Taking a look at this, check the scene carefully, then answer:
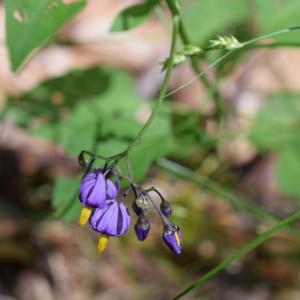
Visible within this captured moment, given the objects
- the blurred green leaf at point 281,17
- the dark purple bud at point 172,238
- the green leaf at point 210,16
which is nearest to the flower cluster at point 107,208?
the dark purple bud at point 172,238

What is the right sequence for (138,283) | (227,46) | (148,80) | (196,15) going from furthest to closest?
1. (148,80)
2. (138,283)
3. (196,15)
4. (227,46)

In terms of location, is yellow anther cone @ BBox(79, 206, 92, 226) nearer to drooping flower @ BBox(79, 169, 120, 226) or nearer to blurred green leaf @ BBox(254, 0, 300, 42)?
drooping flower @ BBox(79, 169, 120, 226)

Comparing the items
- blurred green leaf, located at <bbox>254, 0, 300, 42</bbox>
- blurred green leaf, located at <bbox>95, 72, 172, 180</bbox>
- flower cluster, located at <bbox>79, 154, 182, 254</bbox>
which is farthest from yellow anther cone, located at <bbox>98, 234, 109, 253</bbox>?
blurred green leaf, located at <bbox>254, 0, 300, 42</bbox>

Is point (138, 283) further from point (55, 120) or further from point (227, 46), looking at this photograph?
point (227, 46)

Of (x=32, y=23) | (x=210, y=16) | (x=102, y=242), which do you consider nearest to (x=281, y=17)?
(x=210, y=16)

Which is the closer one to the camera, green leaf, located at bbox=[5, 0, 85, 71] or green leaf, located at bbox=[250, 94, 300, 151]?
green leaf, located at bbox=[5, 0, 85, 71]

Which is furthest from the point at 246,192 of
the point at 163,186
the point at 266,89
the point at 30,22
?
the point at 30,22
